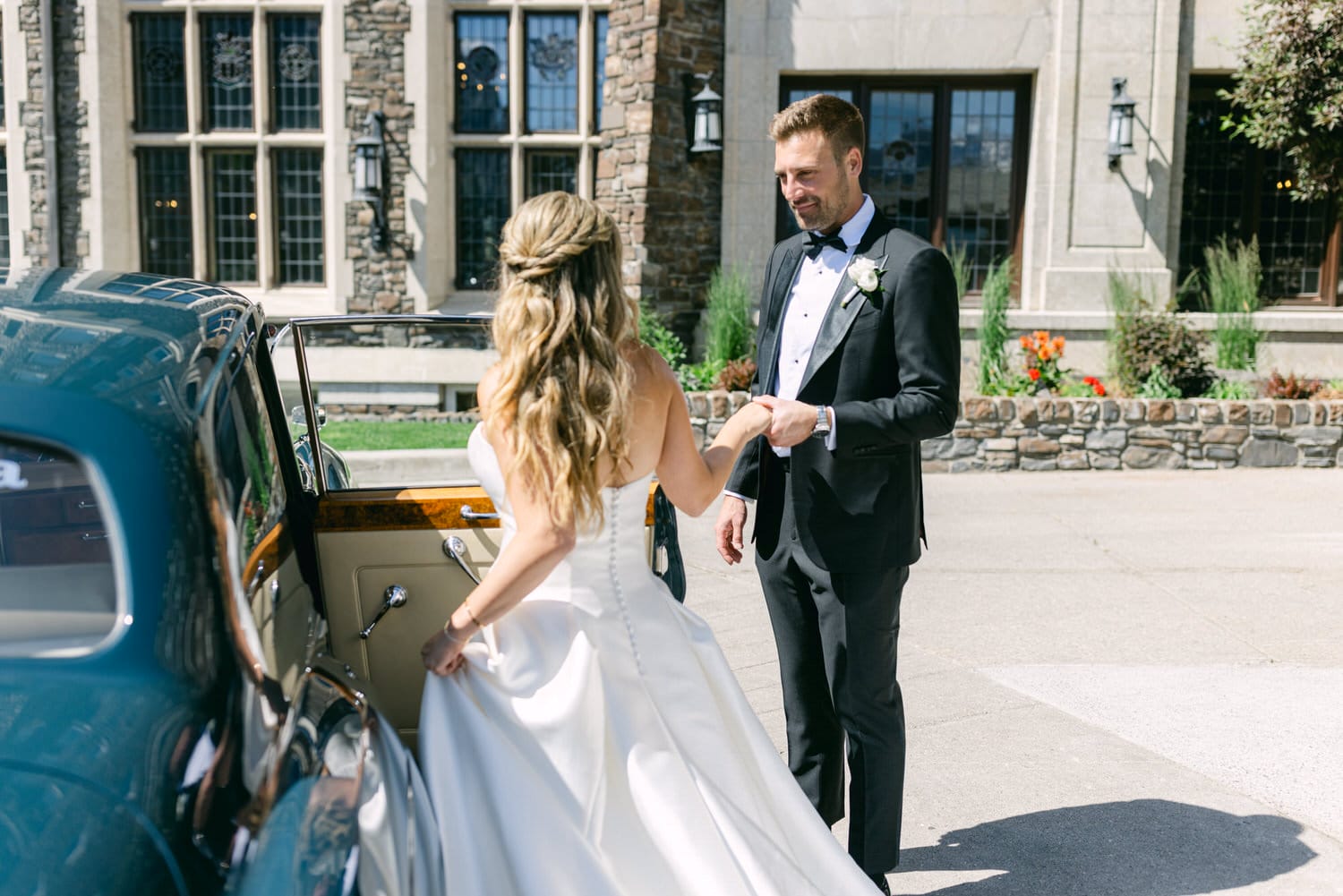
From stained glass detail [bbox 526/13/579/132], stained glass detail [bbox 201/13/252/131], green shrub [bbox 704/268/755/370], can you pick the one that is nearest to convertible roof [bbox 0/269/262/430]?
green shrub [bbox 704/268/755/370]

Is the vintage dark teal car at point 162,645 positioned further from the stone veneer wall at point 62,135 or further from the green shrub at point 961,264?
the stone veneer wall at point 62,135

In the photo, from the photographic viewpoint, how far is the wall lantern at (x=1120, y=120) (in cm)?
1174

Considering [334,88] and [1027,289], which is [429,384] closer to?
[334,88]

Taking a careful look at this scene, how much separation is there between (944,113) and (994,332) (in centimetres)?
273

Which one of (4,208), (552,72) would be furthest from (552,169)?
(4,208)

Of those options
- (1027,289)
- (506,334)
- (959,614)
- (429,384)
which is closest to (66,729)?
(506,334)

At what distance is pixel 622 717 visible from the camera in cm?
238

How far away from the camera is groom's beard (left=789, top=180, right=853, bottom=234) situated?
313 centimetres

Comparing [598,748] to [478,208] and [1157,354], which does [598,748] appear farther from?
[478,208]

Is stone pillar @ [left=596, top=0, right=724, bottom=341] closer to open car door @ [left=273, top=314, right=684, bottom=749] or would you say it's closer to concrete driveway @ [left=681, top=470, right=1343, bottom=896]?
concrete driveway @ [left=681, top=470, right=1343, bottom=896]

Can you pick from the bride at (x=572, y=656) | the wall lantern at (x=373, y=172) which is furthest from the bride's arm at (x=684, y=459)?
the wall lantern at (x=373, y=172)

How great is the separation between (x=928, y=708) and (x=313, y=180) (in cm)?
1090

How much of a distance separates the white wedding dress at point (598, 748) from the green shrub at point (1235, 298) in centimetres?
1040

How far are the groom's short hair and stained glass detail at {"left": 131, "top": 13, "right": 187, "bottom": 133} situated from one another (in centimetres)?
1243
